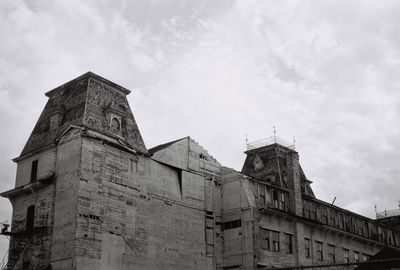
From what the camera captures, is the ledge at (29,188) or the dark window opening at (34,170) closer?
the ledge at (29,188)

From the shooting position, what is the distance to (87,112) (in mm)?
46938

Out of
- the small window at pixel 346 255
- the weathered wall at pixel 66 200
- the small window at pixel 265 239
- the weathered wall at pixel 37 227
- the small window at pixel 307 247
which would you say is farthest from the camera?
the small window at pixel 346 255

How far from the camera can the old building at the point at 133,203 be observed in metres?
43.7

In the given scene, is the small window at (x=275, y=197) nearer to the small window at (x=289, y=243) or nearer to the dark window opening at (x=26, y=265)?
the small window at (x=289, y=243)

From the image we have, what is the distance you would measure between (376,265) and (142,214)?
21.8 meters

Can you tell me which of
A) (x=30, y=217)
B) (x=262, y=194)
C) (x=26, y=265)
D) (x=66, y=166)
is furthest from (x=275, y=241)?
(x=26, y=265)

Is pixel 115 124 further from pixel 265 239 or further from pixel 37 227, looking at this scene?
pixel 265 239

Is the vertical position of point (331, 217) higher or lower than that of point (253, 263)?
higher

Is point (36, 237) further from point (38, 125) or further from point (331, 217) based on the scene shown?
point (331, 217)

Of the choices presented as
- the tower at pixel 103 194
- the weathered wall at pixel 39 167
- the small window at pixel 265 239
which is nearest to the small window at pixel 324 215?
the small window at pixel 265 239

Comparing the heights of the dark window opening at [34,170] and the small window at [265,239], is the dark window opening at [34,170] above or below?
above

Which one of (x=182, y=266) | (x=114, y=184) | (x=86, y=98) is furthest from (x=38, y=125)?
(x=182, y=266)

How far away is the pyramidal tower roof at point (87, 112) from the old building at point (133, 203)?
12 centimetres

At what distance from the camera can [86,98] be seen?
4784cm
